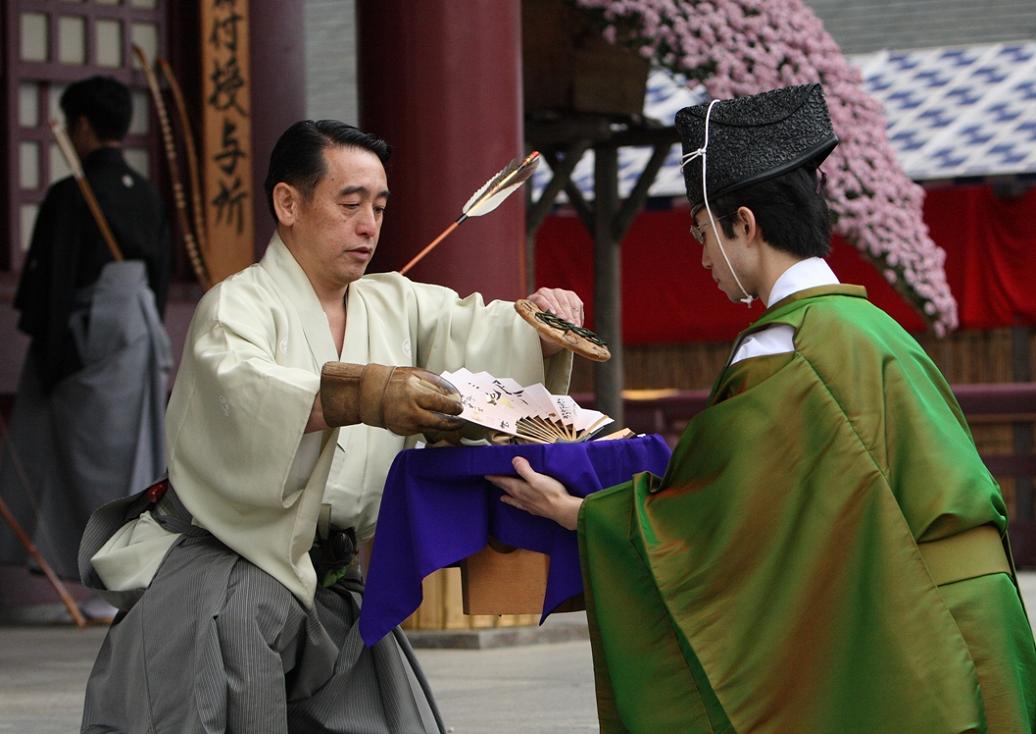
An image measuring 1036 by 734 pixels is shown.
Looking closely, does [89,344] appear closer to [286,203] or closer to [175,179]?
[175,179]

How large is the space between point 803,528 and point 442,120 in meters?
3.80

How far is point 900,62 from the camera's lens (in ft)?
48.3

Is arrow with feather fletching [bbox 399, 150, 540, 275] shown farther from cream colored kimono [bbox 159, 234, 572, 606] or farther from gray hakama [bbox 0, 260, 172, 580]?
gray hakama [bbox 0, 260, 172, 580]

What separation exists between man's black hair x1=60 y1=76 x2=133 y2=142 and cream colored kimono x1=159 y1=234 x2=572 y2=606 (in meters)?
3.37

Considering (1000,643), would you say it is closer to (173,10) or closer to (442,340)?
(442,340)

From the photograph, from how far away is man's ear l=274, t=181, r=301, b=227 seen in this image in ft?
11.3

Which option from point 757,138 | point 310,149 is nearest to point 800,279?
point 757,138

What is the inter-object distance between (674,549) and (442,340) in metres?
1.02

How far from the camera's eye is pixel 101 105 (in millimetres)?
6668

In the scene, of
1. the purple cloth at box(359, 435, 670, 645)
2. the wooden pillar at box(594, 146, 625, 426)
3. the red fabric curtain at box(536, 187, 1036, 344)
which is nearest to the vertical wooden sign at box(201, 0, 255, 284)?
the wooden pillar at box(594, 146, 625, 426)

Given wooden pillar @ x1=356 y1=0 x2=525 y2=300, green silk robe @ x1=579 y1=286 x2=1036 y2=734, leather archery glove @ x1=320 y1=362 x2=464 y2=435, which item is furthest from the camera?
wooden pillar @ x1=356 y1=0 x2=525 y2=300

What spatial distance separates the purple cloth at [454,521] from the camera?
122 inches

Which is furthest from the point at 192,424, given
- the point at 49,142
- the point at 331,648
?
the point at 49,142

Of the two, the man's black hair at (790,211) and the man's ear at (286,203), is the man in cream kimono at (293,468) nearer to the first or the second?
the man's ear at (286,203)
